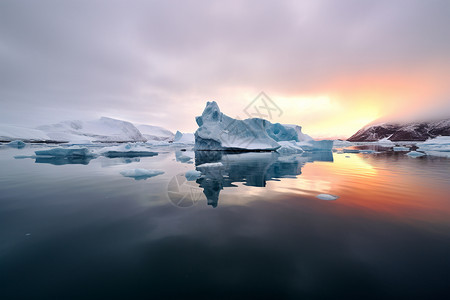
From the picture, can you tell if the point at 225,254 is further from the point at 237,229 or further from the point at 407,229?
the point at 407,229

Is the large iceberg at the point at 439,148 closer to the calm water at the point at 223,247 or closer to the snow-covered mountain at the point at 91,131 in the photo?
the calm water at the point at 223,247

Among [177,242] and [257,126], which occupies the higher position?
[257,126]

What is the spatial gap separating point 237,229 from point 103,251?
161cm

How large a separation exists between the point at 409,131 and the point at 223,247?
562ft

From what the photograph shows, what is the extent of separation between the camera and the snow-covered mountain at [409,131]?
361 ft

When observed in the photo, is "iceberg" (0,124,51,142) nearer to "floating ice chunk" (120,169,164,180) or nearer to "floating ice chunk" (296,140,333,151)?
"floating ice chunk" (120,169,164,180)

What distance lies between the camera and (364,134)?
475 feet

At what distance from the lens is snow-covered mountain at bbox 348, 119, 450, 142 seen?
110100mm

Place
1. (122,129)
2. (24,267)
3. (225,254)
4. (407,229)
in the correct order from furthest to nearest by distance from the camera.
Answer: (122,129) < (407,229) < (225,254) < (24,267)

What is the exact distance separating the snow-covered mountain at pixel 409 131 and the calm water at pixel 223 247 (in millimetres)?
154186

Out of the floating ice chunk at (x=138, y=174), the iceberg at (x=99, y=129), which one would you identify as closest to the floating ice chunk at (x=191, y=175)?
the floating ice chunk at (x=138, y=174)

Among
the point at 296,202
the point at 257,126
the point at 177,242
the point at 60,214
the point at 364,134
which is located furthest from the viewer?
the point at 364,134

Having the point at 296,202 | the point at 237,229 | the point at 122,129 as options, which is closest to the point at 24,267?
the point at 237,229

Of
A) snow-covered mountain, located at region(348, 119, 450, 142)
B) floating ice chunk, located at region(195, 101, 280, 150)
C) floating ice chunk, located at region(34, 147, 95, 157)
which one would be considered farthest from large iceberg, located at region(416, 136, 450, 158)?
snow-covered mountain, located at region(348, 119, 450, 142)
